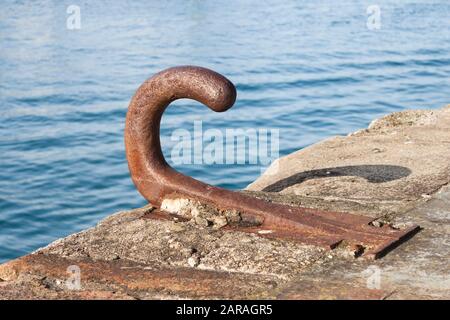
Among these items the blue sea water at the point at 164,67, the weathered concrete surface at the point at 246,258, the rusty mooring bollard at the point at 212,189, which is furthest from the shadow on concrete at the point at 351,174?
the blue sea water at the point at 164,67

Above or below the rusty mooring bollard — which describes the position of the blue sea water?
below

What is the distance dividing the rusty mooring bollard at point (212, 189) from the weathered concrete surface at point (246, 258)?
0.17ft

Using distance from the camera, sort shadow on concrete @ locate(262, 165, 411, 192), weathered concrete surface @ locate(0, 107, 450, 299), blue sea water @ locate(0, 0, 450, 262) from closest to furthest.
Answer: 1. weathered concrete surface @ locate(0, 107, 450, 299)
2. shadow on concrete @ locate(262, 165, 411, 192)
3. blue sea water @ locate(0, 0, 450, 262)

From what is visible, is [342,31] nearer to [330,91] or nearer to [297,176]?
[330,91]

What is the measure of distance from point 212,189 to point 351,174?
89 centimetres

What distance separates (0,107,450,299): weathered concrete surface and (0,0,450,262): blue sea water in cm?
419

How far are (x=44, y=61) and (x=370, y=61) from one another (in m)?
4.86

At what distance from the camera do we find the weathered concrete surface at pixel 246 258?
105 inches

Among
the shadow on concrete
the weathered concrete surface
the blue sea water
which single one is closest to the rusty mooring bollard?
the weathered concrete surface

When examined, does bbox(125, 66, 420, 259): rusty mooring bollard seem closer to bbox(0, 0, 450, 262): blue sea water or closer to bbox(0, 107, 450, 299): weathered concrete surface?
bbox(0, 107, 450, 299): weathered concrete surface

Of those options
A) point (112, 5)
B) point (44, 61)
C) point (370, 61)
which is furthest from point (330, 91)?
point (112, 5)

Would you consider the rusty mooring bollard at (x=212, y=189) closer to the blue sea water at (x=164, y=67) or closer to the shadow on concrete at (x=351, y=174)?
the shadow on concrete at (x=351, y=174)

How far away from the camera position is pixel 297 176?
4133 mm

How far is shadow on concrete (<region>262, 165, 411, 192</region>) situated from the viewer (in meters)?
3.94
